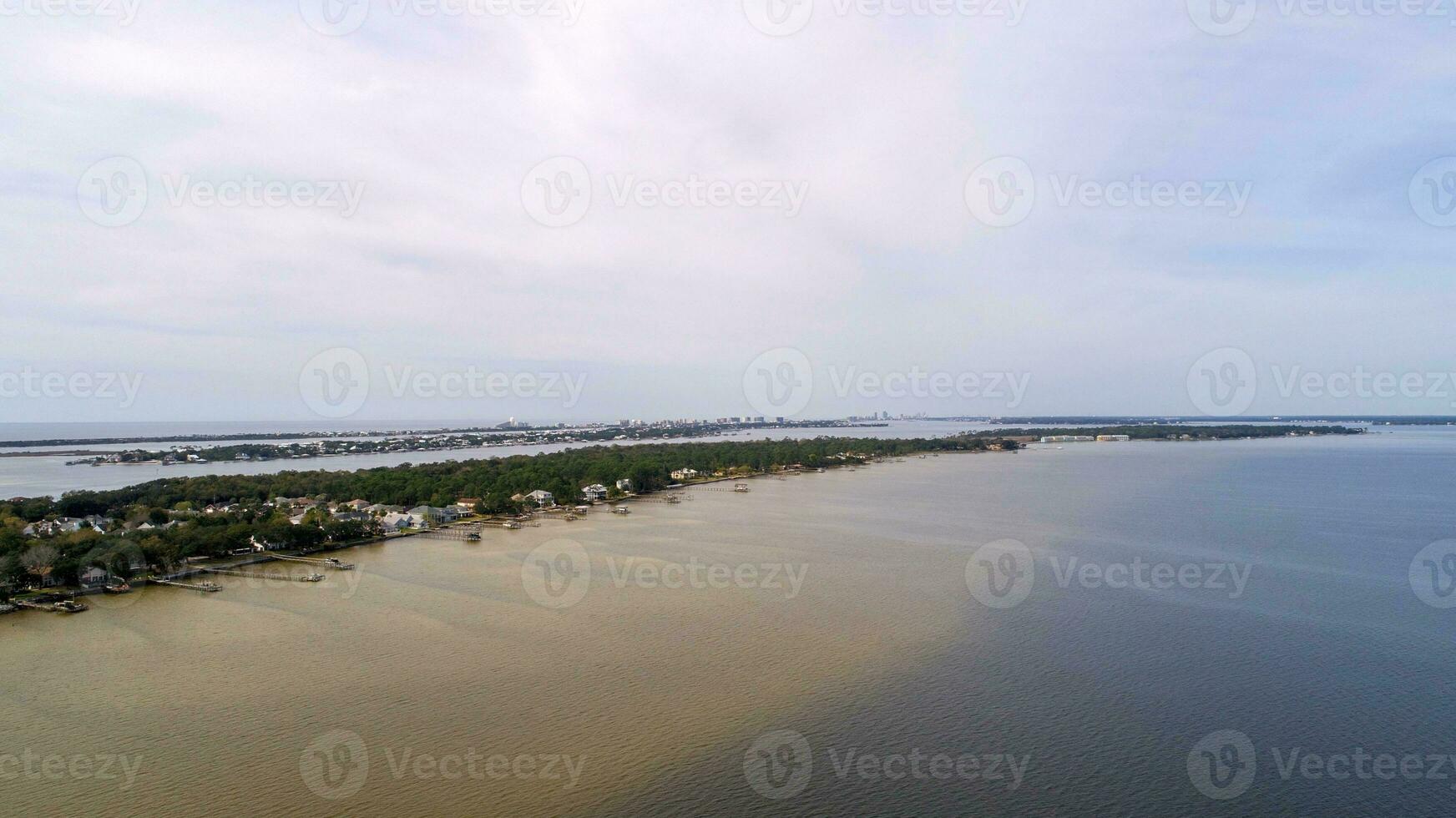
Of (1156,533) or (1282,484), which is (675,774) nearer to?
(1156,533)

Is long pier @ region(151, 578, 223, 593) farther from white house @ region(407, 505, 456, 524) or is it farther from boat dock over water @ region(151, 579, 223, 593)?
white house @ region(407, 505, 456, 524)

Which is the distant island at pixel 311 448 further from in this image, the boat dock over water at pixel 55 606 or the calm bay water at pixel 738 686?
the calm bay water at pixel 738 686

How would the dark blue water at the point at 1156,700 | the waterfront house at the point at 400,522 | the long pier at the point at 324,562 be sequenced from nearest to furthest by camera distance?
the dark blue water at the point at 1156,700 → the long pier at the point at 324,562 → the waterfront house at the point at 400,522

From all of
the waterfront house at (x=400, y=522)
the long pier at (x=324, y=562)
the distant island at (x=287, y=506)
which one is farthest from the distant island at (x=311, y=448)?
the long pier at (x=324, y=562)

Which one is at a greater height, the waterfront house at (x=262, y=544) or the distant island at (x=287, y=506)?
the distant island at (x=287, y=506)

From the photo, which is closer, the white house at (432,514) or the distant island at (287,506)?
the distant island at (287,506)

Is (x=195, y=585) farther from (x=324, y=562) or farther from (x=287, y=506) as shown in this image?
(x=287, y=506)
